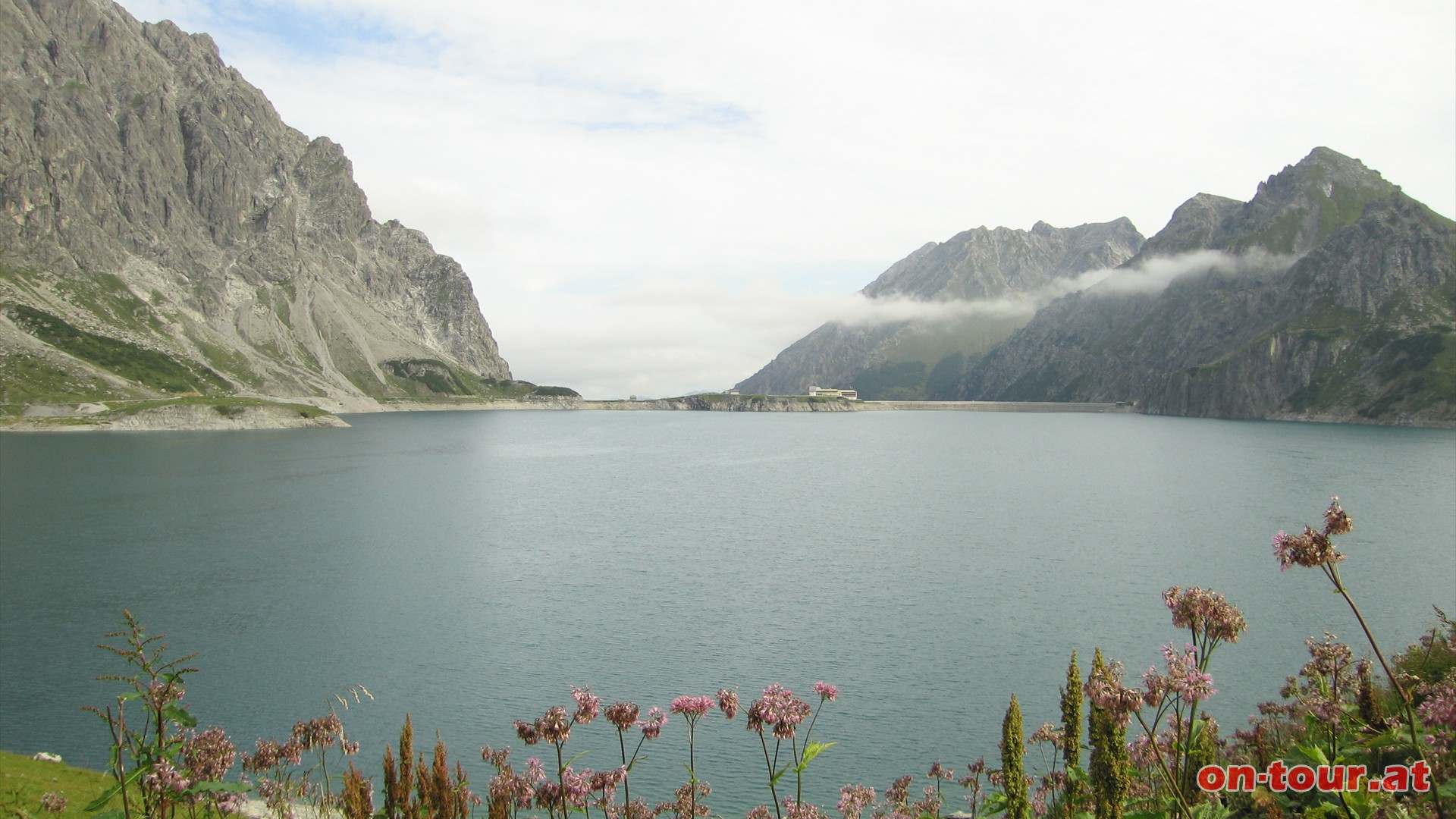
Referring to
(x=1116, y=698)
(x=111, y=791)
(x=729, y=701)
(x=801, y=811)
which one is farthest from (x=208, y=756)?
(x=1116, y=698)

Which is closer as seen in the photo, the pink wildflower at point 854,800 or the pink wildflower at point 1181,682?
the pink wildflower at point 1181,682

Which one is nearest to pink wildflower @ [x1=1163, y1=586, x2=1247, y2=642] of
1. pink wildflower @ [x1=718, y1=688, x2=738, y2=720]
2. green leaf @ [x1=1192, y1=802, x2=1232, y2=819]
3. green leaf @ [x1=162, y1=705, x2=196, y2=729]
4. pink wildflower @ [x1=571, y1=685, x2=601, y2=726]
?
green leaf @ [x1=1192, y1=802, x2=1232, y2=819]

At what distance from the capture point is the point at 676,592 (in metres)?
49.2

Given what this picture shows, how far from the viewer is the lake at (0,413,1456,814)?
31281 millimetres

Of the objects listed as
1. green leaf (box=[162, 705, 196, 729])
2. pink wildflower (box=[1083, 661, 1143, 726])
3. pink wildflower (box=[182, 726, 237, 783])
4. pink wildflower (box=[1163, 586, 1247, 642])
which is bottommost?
pink wildflower (box=[182, 726, 237, 783])

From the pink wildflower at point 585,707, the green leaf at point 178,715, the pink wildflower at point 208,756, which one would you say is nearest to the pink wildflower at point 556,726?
the pink wildflower at point 585,707

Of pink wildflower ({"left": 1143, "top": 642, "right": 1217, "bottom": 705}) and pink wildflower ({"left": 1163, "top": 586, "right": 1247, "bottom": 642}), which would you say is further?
pink wildflower ({"left": 1163, "top": 586, "right": 1247, "bottom": 642})

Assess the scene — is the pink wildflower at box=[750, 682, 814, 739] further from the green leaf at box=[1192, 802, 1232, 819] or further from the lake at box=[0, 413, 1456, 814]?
the lake at box=[0, 413, 1456, 814]

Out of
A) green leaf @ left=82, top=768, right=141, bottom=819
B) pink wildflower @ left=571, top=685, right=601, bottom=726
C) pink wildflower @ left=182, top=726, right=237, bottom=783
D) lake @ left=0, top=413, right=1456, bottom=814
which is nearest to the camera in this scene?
green leaf @ left=82, top=768, right=141, bottom=819

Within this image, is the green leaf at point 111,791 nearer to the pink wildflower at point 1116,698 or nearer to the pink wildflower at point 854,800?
the pink wildflower at point 854,800

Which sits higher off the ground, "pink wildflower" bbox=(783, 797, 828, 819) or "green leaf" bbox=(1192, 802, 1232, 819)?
"green leaf" bbox=(1192, 802, 1232, 819)

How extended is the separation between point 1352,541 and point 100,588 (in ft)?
281

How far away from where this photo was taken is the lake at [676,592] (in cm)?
3128

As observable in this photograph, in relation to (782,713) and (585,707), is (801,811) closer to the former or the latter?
(782,713)
